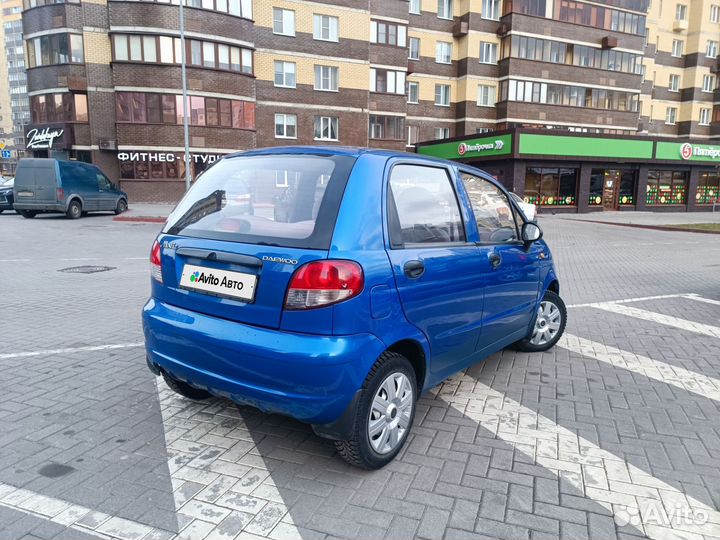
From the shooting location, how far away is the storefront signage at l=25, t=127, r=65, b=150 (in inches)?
1203

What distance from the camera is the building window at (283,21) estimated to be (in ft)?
106

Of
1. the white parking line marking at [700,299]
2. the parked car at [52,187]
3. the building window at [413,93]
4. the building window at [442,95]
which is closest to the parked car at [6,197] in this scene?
the parked car at [52,187]

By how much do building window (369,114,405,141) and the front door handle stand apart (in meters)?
34.1

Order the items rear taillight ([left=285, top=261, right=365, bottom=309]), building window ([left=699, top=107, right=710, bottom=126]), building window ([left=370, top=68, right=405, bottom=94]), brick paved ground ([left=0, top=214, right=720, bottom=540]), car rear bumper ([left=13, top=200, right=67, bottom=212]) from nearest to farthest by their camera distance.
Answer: brick paved ground ([left=0, top=214, right=720, bottom=540])
rear taillight ([left=285, top=261, right=365, bottom=309])
car rear bumper ([left=13, top=200, right=67, bottom=212])
building window ([left=370, top=68, right=405, bottom=94])
building window ([left=699, top=107, right=710, bottom=126])

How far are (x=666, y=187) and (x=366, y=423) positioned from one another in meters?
37.2

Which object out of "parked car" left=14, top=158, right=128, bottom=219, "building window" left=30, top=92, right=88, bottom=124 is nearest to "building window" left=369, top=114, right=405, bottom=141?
"building window" left=30, top=92, right=88, bottom=124

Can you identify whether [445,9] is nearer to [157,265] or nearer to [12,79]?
[157,265]

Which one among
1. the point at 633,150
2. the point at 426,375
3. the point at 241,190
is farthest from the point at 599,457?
the point at 633,150

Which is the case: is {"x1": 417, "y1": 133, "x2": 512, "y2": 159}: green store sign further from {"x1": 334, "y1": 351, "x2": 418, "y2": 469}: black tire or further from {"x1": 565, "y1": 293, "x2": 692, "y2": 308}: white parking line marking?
{"x1": 334, "y1": 351, "x2": 418, "y2": 469}: black tire

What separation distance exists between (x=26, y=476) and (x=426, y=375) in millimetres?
2290

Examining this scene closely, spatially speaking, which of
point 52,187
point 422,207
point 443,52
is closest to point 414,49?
point 443,52

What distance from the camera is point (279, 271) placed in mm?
2652

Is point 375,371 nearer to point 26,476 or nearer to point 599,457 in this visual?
point 599,457

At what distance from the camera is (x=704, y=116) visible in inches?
1982
